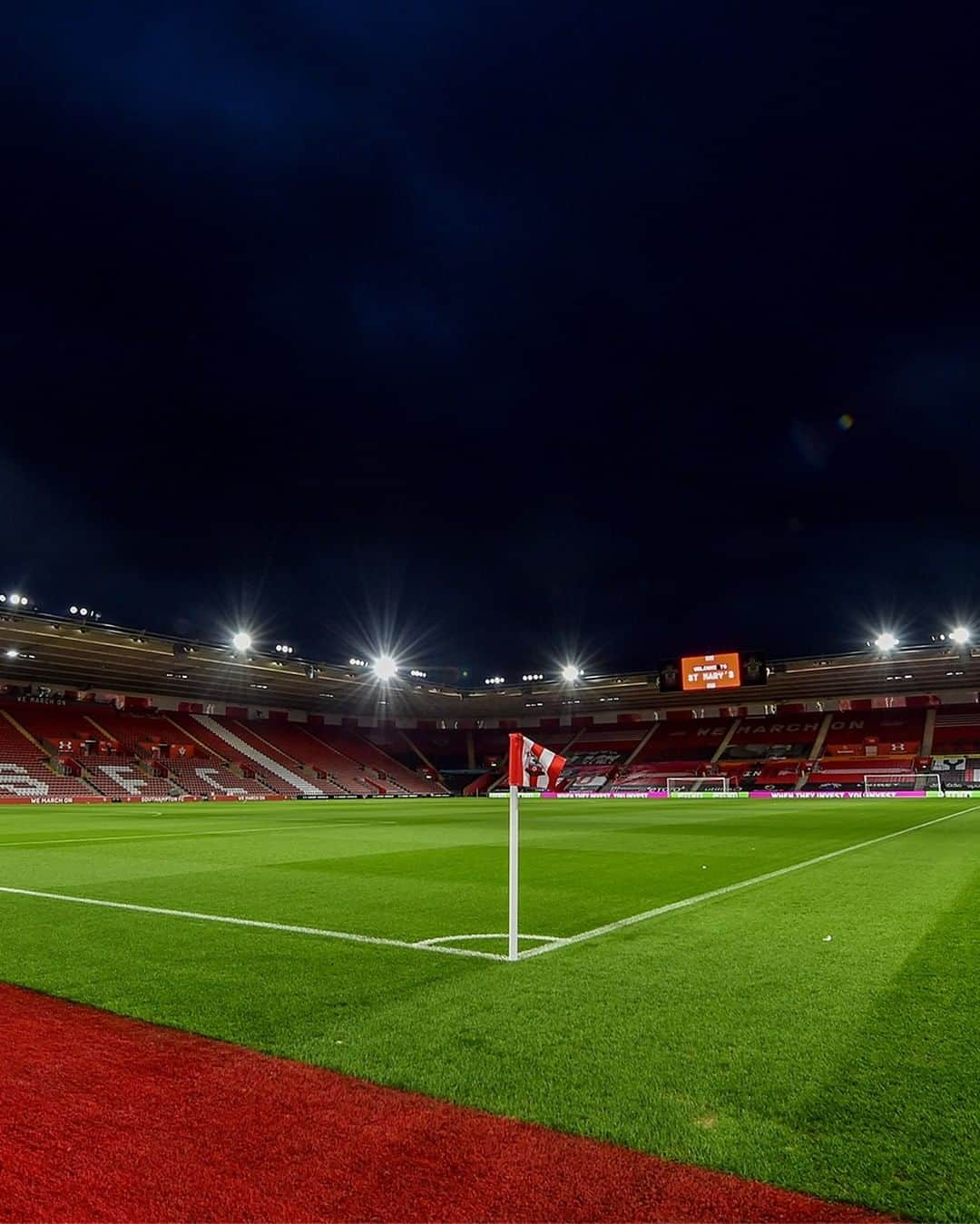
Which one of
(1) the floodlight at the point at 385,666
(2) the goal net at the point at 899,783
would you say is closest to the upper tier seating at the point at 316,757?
(1) the floodlight at the point at 385,666

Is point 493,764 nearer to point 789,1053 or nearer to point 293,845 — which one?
point 293,845

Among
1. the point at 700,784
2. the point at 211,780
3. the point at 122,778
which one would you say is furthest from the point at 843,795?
the point at 122,778

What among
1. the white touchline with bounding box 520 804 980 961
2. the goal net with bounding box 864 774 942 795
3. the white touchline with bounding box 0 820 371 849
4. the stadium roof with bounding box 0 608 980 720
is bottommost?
the goal net with bounding box 864 774 942 795

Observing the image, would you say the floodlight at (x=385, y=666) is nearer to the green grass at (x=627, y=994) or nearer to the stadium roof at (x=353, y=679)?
the stadium roof at (x=353, y=679)

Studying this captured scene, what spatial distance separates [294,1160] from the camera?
10.1ft

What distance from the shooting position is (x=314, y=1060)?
4.05 m

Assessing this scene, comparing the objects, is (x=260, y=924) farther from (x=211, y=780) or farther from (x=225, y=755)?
(x=225, y=755)

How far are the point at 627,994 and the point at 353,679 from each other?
59.3 metres

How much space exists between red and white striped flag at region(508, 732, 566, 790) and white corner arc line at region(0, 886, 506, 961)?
1.37m

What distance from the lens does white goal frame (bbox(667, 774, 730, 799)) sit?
58.1 metres

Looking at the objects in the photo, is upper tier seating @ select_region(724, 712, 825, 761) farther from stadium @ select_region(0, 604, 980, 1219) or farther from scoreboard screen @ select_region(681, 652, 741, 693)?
stadium @ select_region(0, 604, 980, 1219)

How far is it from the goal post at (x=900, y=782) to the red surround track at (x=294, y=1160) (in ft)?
186

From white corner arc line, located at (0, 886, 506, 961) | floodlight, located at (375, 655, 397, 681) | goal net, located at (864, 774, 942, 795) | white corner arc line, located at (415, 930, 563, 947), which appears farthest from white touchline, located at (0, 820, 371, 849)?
goal net, located at (864, 774, 942, 795)

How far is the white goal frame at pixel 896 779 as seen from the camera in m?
54.0
